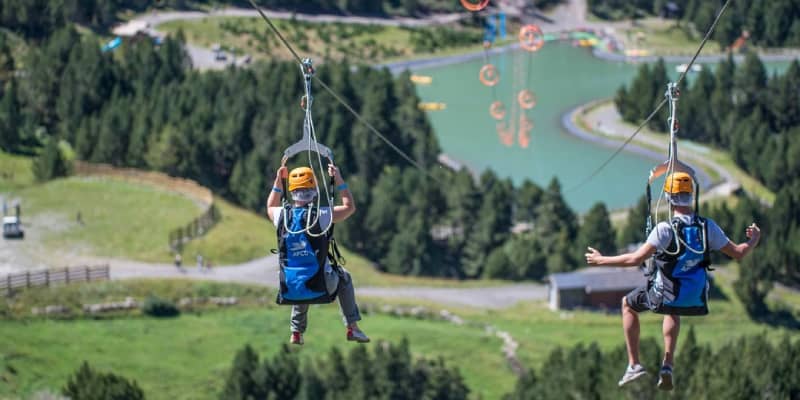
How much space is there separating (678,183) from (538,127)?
14561cm

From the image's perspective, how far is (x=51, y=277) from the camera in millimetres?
96812

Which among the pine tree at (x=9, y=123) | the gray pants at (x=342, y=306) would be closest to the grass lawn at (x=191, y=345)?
the pine tree at (x=9, y=123)

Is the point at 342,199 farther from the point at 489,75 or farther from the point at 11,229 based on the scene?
the point at 489,75

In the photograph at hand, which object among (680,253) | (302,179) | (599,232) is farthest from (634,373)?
(599,232)

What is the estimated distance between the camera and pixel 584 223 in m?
125

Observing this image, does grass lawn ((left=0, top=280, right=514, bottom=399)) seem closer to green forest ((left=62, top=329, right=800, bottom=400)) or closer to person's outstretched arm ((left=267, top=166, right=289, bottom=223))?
green forest ((left=62, top=329, right=800, bottom=400))

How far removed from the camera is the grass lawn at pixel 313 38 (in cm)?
16062

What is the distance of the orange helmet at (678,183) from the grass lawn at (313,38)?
426 ft

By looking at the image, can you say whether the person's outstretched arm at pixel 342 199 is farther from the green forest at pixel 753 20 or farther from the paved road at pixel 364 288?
the green forest at pixel 753 20

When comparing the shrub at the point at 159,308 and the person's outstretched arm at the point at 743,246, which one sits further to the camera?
the shrub at the point at 159,308

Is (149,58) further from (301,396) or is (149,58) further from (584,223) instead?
(301,396)

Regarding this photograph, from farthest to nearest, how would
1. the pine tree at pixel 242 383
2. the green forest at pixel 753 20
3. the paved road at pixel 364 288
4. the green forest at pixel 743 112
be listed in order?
the green forest at pixel 753 20, the green forest at pixel 743 112, the paved road at pixel 364 288, the pine tree at pixel 242 383

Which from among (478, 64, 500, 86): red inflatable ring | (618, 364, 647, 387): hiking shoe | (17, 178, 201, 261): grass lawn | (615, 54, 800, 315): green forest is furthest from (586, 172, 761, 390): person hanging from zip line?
(478, 64, 500, 86): red inflatable ring

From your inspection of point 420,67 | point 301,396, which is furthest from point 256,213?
point 420,67
